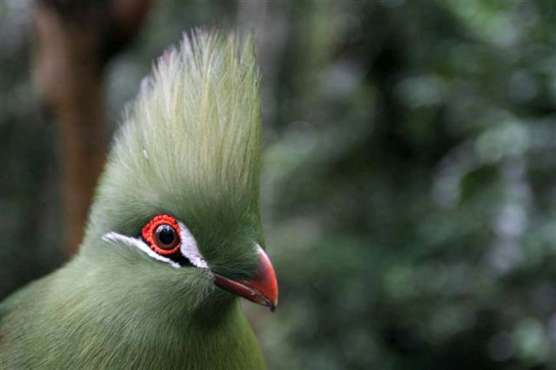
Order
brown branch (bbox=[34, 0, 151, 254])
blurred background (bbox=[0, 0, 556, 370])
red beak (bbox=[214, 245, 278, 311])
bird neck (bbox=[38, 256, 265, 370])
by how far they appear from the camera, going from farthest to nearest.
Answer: brown branch (bbox=[34, 0, 151, 254]) → blurred background (bbox=[0, 0, 556, 370]) → bird neck (bbox=[38, 256, 265, 370]) → red beak (bbox=[214, 245, 278, 311])

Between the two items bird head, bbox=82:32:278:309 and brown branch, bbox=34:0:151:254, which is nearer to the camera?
bird head, bbox=82:32:278:309

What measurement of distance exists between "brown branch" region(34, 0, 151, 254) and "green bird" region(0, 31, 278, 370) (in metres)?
1.08

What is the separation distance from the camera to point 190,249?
1704mm

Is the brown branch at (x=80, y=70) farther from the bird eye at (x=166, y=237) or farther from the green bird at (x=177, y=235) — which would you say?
the bird eye at (x=166, y=237)

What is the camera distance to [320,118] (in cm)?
401

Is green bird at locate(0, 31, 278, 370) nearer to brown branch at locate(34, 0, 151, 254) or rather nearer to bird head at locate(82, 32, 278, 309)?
bird head at locate(82, 32, 278, 309)

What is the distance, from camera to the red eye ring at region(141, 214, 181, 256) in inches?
67.0

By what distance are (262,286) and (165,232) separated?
245 millimetres

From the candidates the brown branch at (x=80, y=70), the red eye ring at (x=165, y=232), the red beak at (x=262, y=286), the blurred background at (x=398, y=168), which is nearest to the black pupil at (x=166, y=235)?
the red eye ring at (x=165, y=232)

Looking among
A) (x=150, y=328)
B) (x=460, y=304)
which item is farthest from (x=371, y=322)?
(x=150, y=328)

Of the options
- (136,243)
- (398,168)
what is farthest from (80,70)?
(398,168)

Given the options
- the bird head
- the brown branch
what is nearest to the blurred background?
the brown branch

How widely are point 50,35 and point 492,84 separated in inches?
64.2

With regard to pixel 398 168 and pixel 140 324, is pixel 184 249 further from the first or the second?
pixel 398 168
